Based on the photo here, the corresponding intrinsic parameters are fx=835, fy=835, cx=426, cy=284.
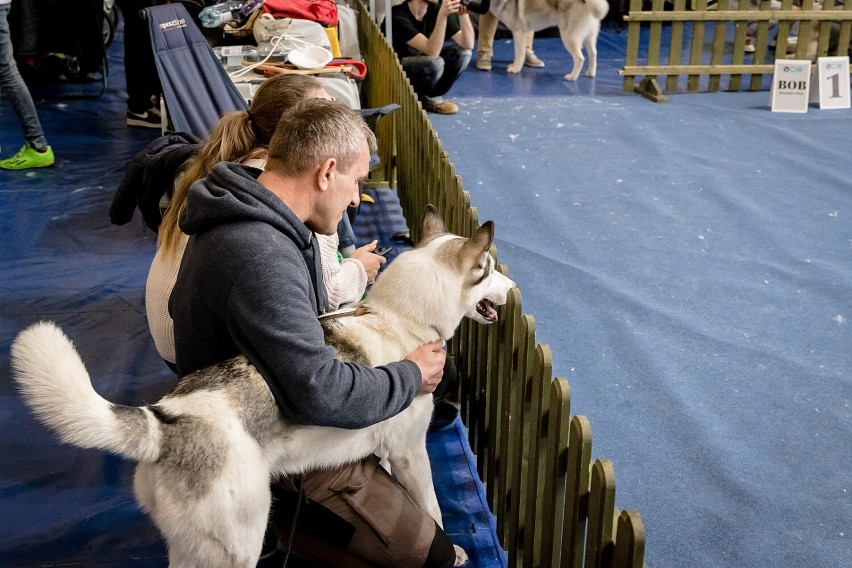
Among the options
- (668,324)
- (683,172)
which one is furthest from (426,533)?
(683,172)

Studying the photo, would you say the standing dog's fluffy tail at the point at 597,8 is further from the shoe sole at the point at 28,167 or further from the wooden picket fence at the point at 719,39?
the shoe sole at the point at 28,167

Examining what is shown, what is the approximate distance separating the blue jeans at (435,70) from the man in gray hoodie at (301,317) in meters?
4.89

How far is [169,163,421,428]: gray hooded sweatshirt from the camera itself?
178cm

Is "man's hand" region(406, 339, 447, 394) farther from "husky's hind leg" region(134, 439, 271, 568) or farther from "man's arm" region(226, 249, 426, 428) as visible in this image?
"husky's hind leg" region(134, 439, 271, 568)

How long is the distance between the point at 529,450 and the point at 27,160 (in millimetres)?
4810

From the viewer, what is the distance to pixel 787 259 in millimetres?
4625

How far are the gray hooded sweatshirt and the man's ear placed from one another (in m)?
0.10

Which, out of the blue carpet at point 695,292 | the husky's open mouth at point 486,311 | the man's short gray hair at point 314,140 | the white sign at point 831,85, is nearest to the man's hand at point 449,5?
the blue carpet at point 695,292

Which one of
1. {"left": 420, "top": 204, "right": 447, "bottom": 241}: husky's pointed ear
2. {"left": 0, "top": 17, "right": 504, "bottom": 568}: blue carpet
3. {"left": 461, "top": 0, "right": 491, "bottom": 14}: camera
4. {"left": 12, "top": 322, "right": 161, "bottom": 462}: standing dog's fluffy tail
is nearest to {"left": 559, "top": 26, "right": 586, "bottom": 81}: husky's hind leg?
{"left": 461, "top": 0, "right": 491, "bottom": 14}: camera

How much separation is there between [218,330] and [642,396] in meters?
2.09

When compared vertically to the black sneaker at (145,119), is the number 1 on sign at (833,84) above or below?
above

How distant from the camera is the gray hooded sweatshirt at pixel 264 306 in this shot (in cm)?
178

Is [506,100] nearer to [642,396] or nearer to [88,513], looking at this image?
[642,396]

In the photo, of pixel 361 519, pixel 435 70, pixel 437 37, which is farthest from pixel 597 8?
pixel 361 519
